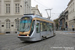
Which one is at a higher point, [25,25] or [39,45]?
[25,25]

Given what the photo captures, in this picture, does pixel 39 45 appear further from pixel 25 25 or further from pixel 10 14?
pixel 10 14

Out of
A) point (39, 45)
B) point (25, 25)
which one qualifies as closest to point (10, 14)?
point (25, 25)

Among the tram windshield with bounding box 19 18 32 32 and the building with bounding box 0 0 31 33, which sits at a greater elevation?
the building with bounding box 0 0 31 33

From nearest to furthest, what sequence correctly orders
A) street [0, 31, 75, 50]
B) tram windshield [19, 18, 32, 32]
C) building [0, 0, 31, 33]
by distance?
street [0, 31, 75, 50] → tram windshield [19, 18, 32, 32] → building [0, 0, 31, 33]

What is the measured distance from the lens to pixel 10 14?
4028 cm

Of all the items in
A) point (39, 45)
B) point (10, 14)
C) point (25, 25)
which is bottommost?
point (39, 45)

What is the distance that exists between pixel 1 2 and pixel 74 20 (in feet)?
118

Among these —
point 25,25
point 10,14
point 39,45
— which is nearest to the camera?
point 39,45

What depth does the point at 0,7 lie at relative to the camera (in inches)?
1593

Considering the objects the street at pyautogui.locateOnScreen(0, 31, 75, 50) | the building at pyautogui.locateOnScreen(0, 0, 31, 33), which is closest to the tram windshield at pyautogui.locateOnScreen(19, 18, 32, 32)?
the street at pyautogui.locateOnScreen(0, 31, 75, 50)

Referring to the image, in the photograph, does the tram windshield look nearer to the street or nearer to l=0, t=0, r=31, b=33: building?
the street

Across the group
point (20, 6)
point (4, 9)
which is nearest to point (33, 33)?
point (20, 6)

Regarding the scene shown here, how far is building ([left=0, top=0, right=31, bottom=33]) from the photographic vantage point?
39906 mm

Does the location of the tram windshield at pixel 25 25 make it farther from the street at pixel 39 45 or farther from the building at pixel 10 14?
the building at pixel 10 14
